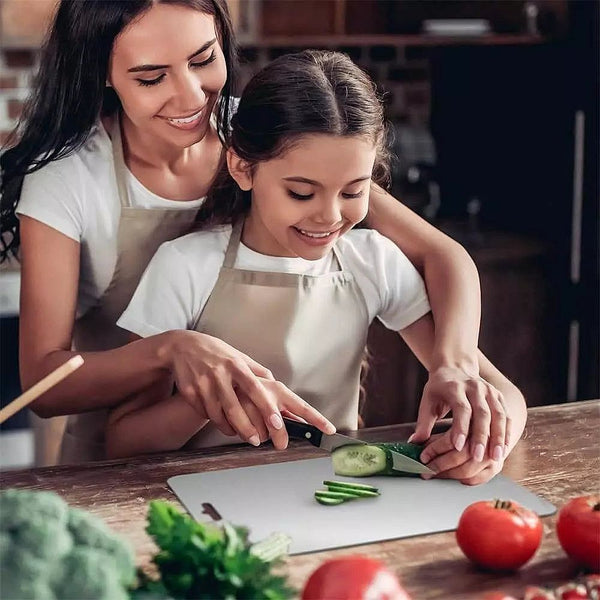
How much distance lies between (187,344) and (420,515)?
15.6 inches

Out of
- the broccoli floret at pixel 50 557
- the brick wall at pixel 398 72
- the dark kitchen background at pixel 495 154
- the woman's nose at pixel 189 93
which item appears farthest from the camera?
the brick wall at pixel 398 72

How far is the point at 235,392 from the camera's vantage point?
4.72 ft

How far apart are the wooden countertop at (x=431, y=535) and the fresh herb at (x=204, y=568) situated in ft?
0.52

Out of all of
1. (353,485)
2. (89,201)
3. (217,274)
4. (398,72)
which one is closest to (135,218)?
(89,201)

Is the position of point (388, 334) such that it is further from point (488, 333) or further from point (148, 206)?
point (148, 206)

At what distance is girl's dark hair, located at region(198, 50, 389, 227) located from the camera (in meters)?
1.54

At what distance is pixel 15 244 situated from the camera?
1822 mm

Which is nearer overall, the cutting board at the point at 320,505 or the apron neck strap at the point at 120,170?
the cutting board at the point at 320,505

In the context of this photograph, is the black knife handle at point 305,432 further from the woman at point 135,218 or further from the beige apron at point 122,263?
the beige apron at point 122,263

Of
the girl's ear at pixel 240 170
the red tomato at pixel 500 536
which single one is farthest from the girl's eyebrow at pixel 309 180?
the red tomato at pixel 500 536

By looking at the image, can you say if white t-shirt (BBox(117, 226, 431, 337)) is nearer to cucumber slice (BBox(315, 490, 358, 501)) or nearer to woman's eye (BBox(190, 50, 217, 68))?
woman's eye (BBox(190, 50, 217, 68))

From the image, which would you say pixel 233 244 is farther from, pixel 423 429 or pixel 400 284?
pixel 423 429

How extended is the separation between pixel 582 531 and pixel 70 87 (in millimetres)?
1042

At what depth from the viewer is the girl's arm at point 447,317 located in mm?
1465
